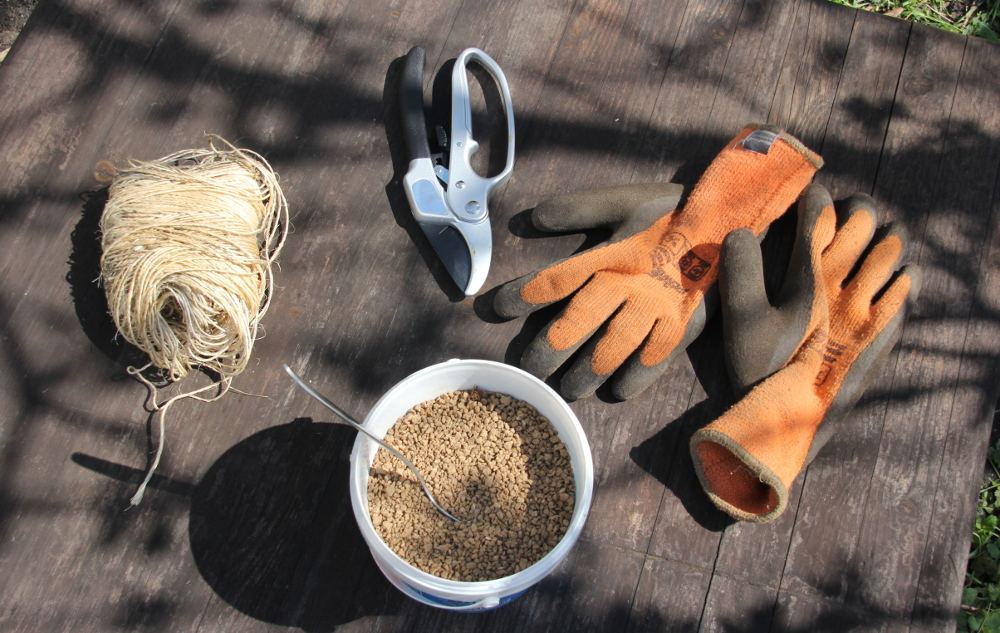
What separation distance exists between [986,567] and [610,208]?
1.11m

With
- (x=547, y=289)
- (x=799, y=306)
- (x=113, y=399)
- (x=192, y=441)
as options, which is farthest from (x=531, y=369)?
(x=113, y=399)

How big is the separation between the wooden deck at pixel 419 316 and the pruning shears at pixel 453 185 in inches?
2.2

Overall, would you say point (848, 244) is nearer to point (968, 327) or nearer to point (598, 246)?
point (968, 327)

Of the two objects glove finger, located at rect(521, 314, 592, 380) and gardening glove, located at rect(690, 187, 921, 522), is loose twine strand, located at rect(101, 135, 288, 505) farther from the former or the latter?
gardening glove, located at rect(690, 187, 921, 522)

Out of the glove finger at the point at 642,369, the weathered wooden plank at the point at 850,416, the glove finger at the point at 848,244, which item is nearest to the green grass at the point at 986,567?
the weathered wooden plank at the point at 850,416

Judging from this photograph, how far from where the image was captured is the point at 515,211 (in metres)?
1.32

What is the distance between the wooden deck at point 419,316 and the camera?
3.73ft

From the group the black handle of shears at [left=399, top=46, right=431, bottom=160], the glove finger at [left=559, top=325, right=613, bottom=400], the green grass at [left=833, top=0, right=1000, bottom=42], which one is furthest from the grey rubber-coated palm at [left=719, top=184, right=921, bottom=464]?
the green grass at [left=833, top=0, right=1000, bottom=42]

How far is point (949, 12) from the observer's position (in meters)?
1.74

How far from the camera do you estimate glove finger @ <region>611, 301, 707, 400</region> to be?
1172mm

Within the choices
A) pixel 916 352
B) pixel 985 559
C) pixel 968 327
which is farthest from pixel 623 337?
pixel 985 559

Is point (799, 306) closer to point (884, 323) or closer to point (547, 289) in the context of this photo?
point (884, 323)

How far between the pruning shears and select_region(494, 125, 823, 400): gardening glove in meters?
0.09

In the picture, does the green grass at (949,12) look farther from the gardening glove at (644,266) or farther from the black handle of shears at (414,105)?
the black handle of shears at (414,105)
